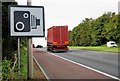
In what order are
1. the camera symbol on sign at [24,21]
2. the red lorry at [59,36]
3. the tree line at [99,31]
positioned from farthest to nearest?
the tree line at [99,31]
the red lorry at [59,36]
the camera symbol on sign at [24,21]

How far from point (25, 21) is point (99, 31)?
2071 inches

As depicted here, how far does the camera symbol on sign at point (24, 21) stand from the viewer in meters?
4.04

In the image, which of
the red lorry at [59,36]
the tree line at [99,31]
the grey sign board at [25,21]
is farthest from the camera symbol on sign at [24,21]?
the tree line at [99,31]

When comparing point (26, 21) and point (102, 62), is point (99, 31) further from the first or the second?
point (26, 21)

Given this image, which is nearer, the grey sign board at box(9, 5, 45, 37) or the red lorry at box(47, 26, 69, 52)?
the grey sign board at box(9, 5, 45, 37)

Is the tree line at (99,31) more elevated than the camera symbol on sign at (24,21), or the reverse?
the tree line at (99,31)

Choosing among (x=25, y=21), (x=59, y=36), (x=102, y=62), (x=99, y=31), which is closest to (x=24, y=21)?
(x=25, y=21)

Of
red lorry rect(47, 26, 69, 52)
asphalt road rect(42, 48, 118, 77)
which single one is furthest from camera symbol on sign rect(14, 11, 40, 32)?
red lorry rect(47, 26, 69, 52)

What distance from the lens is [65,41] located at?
28172 mm

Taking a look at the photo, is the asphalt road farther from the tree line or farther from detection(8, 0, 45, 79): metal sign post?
the tree line

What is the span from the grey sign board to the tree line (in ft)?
143

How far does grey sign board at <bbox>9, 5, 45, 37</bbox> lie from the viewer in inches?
159

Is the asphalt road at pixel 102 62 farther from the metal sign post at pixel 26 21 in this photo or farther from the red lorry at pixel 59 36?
the red lorry at pixel 59 36

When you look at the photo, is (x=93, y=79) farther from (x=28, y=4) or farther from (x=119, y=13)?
(x=119, y=13)
